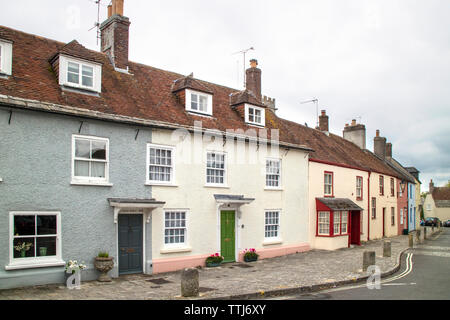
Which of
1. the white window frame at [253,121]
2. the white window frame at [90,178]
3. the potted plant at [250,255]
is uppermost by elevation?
the white window frame at [253,121]

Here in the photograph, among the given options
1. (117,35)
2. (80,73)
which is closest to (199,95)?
(117,35)

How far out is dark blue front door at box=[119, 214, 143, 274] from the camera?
44.8 ft

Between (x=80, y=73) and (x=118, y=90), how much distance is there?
188 centimetres

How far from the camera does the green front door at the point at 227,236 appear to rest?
17000 mm

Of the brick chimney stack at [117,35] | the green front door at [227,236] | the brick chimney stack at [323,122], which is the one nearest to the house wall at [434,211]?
the brick chimney stack at [323,122]

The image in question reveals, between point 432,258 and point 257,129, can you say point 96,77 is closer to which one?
point 257,129

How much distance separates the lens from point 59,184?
40.2 ft

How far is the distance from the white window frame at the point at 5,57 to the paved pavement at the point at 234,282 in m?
6.75

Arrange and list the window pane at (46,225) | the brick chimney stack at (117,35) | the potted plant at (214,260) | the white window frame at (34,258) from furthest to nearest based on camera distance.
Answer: the brick chimney stack at (117,35), the potted plant at (214,260), the window pane at (46,225), the white window frame at (34,258)

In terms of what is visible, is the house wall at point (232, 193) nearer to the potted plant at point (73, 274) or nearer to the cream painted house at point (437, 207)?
the potted plant at point (73, 274)

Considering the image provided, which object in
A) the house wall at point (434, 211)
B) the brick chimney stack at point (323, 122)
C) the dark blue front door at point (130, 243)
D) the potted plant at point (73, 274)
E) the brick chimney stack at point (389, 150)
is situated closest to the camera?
the potted plant at point (73, 274)

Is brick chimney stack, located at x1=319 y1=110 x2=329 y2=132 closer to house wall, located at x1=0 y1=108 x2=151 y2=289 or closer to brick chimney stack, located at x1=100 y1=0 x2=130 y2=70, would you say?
brick chimney stack, located at x1=100 y1=0 x2=130 y2=70

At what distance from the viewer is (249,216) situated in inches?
716
